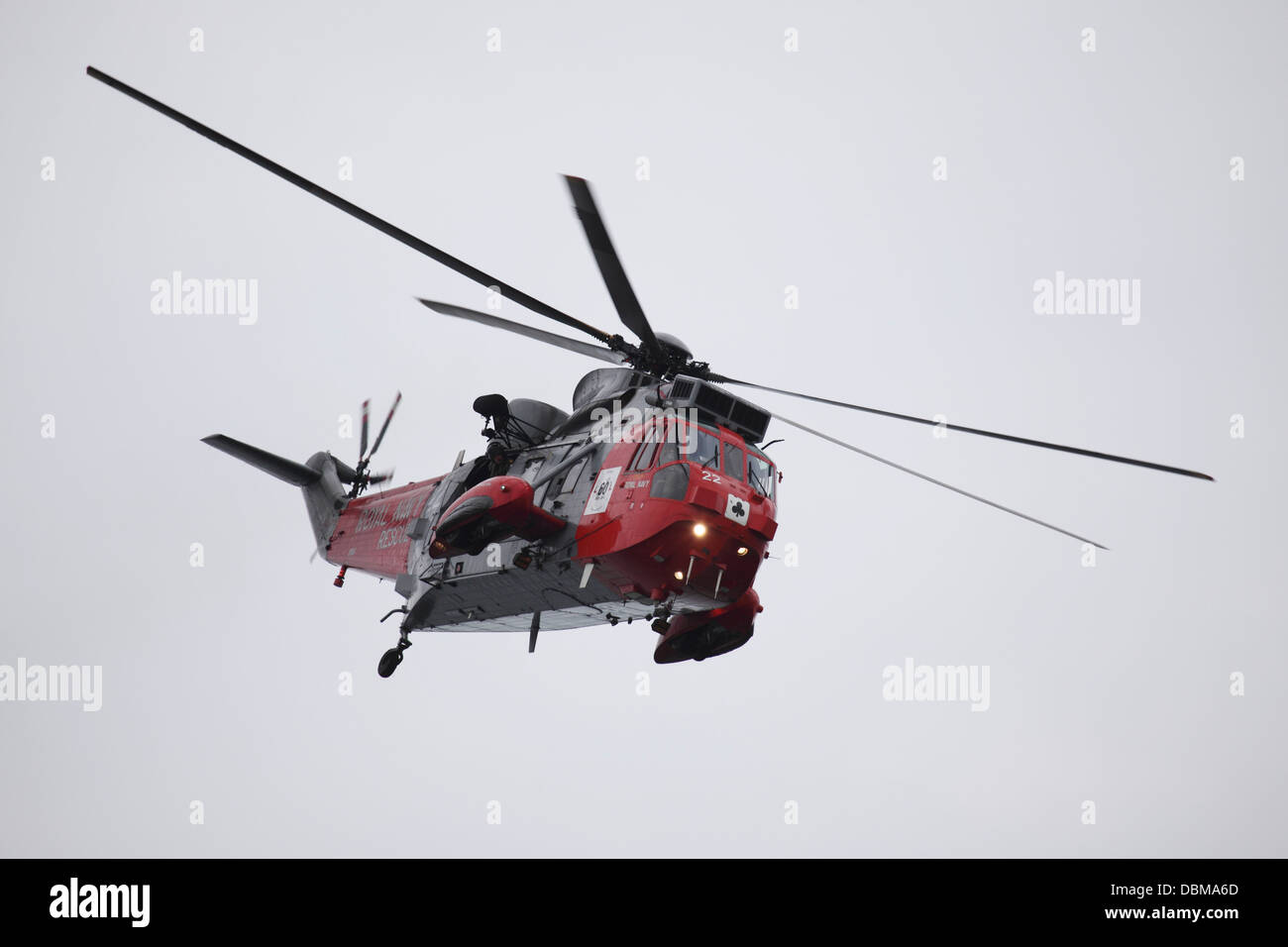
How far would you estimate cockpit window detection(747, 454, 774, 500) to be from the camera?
18188 millimetres

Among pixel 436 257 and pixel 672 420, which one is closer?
pixel 436 257

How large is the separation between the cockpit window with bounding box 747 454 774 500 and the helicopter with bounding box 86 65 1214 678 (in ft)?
0.09

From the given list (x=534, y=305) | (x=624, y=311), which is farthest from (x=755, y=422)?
(x=534, y=305)

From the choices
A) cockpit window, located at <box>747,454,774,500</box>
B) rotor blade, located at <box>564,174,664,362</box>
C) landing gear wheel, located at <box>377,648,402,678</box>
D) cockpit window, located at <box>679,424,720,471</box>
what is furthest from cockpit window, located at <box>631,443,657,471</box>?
landing gear wheel, located at <box>377,648,402,678</box>

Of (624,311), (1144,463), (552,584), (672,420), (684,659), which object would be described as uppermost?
(624,311)

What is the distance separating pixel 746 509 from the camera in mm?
17500

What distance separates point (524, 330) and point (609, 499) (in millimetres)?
2945

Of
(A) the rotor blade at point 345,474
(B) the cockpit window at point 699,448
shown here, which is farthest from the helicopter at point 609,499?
(A) the rotor blade at point 345,474

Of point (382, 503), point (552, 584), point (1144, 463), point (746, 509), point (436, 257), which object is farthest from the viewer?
point (382, 503)

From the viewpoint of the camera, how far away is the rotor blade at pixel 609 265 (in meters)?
15.4

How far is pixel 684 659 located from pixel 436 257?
7407mm

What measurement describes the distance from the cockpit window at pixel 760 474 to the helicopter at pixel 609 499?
27 mm

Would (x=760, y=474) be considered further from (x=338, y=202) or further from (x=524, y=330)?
(x=338, y=202)

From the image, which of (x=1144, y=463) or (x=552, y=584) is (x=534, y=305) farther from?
(x=1144, y=463)
